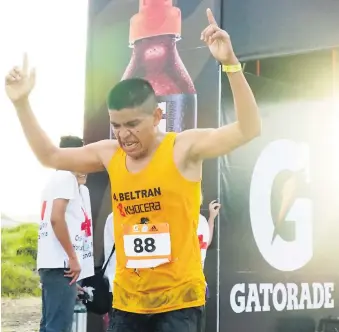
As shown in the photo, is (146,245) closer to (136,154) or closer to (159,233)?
(159,233)

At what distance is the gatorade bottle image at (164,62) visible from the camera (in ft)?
14.3

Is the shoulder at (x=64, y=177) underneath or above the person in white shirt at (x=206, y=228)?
above

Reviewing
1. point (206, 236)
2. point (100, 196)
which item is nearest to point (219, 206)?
point (206, 236)

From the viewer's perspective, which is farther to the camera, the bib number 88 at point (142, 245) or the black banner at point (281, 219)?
the black banner at point (281, 219)

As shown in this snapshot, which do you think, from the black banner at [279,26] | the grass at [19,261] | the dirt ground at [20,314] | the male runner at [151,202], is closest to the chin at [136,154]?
the male runner at [151,202]

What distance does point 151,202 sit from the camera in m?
2.55

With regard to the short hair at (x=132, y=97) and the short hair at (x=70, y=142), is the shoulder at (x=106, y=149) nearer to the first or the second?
the short hair at (x=132, y=97)

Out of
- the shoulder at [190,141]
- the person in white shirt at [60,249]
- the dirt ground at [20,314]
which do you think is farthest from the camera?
the dirt ground at [20,314]

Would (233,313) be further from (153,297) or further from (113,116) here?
(113,116)

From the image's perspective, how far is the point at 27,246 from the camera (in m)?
5.12

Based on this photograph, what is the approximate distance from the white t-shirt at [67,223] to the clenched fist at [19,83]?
172cm

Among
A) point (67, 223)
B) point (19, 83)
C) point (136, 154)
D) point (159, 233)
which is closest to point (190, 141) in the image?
point (136, 154)

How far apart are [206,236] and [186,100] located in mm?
827

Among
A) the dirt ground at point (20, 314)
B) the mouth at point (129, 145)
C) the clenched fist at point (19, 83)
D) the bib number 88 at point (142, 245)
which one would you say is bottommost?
the dirt ground at point (20, 314)
